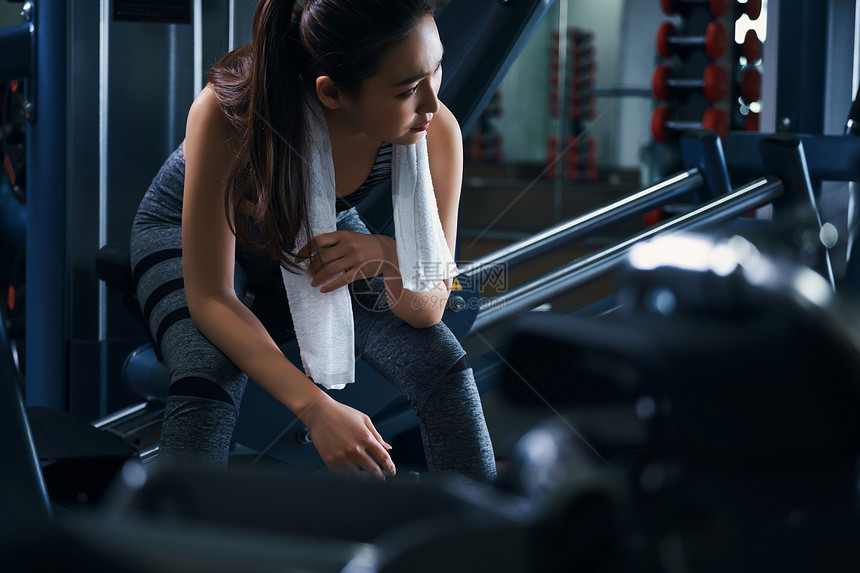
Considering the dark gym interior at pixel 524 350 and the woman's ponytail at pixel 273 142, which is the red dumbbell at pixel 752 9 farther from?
the woman's ponytail at pixel 273 142

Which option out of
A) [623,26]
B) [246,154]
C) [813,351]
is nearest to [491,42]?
[246,154]

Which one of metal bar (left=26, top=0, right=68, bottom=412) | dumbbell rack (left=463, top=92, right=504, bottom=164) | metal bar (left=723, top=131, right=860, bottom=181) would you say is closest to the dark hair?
metal bar (left=26, top=0, right=68, bottom=412)

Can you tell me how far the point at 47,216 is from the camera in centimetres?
148

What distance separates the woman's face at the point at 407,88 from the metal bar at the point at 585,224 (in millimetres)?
301

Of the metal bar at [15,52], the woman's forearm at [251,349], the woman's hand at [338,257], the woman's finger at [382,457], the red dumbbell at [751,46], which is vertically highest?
the red dumbbell at [751,46]

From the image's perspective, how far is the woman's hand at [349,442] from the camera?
63 cm

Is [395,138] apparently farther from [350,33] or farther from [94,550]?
[94,550]

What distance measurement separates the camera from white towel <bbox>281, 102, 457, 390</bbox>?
2.87 ft

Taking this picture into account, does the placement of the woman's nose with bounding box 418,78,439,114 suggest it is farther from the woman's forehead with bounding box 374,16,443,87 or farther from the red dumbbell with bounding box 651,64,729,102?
the red dumbbell with bounding box 651,64,729,102

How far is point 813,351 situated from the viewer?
0.21 meters

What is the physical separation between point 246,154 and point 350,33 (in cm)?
16

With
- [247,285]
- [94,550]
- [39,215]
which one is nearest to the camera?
Result: [94,550]

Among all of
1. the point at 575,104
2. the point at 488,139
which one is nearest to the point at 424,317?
the point at 575,104

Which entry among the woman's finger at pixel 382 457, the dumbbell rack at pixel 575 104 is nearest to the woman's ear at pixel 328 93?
the woman's finger at pixel 382 457
